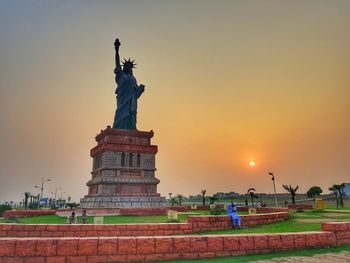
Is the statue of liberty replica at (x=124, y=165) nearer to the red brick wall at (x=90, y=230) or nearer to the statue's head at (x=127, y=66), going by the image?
the statue's head at (x=127, y=66)

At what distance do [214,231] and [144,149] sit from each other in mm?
24792

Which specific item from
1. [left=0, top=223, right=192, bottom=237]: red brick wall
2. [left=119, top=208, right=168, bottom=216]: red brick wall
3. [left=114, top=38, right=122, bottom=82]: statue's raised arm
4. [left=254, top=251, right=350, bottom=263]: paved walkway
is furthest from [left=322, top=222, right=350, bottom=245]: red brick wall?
[left=114, top=38, right=122, bottom=82]: statue's raised arm

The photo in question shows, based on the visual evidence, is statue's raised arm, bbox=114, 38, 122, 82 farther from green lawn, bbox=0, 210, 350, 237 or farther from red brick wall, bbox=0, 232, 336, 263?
red brick wall, bbox=0, 232, 336, 263

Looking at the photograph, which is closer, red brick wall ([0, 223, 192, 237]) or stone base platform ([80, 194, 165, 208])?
red brick wall ([0, 223, 192, 237])

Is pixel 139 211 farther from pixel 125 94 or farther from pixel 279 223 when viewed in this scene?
pixel 125 94

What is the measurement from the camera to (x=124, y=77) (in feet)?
139

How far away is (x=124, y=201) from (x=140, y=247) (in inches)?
1043

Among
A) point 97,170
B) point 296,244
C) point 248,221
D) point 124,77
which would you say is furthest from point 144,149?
point 296,244

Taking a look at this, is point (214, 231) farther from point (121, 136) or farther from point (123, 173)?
point (121, 136)

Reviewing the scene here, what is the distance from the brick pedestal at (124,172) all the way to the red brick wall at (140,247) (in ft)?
85.0

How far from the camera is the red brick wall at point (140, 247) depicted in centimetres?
751

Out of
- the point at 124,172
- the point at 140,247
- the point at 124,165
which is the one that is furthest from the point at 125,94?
the point at 140,247

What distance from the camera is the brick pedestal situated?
112ft

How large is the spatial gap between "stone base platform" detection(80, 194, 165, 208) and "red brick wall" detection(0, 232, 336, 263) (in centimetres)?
2580
